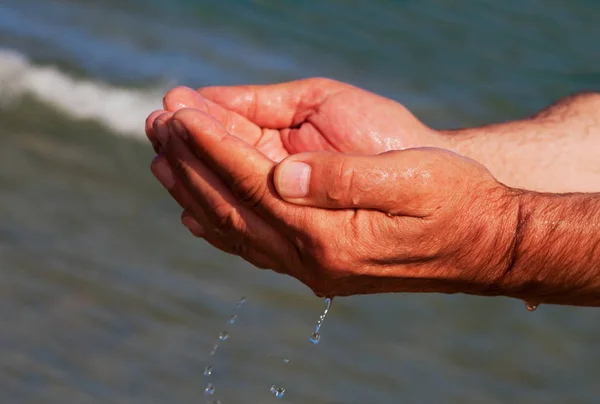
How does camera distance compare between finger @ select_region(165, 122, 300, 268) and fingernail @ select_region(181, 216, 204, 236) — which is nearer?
finger @ select_region(165, 122, 300, 268)

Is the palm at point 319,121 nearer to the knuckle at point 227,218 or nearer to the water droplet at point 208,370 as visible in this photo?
the knuckle at point 227,218

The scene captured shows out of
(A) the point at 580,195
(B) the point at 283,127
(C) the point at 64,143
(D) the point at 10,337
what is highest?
(C) the point at 64,143

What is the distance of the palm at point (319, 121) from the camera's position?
305 cm

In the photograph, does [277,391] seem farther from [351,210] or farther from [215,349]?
[351,210]

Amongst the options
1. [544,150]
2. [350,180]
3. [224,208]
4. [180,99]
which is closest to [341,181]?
[350,180]

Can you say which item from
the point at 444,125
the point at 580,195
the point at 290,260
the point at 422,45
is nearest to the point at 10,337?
the point at 290,260

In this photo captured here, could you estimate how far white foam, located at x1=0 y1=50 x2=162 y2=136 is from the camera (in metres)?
5.86

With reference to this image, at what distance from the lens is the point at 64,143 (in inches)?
211

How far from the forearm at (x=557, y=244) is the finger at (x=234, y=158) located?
619 mm

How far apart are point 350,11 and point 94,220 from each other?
3951mm

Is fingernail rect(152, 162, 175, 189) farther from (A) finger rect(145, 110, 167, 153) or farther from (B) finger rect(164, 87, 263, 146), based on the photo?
(B) finger rect(164, 87, 263, 146)

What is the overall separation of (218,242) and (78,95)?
3819 mm

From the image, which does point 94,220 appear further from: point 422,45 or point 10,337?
point 422,45

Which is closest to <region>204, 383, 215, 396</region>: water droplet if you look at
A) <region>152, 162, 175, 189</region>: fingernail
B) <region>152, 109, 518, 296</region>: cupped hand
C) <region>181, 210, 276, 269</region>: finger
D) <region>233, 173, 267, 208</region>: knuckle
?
<region>181, 210, 276, 269</region>: finger
